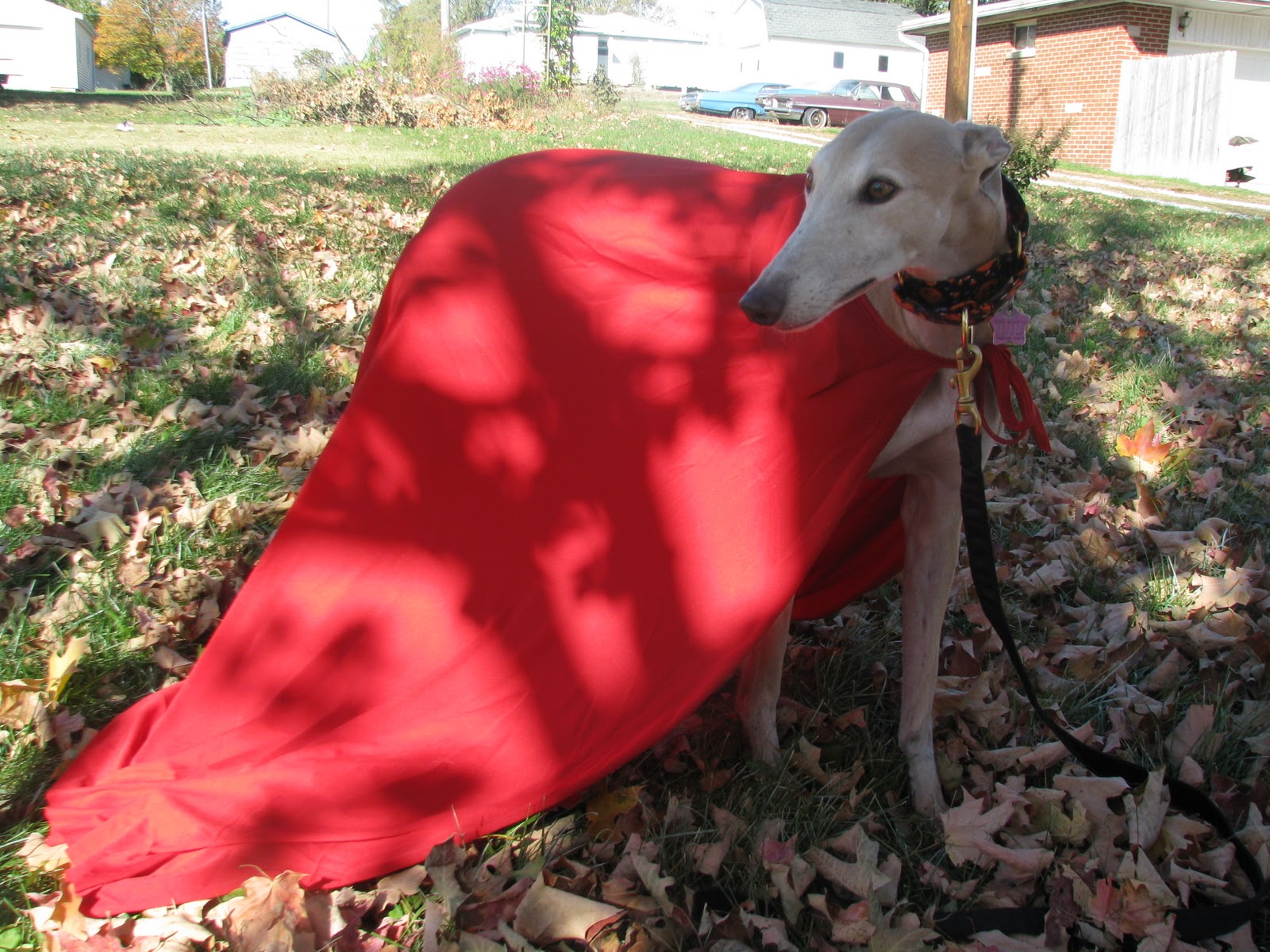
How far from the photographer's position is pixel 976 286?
7.02ft

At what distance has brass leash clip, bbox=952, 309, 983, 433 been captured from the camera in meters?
2.16

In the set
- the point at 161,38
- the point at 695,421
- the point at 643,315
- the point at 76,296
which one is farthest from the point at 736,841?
the point at 161,38

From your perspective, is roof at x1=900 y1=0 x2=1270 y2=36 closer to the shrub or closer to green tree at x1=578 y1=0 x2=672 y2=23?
the shrub

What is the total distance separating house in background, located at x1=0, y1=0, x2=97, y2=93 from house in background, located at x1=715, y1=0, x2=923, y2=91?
34.7m

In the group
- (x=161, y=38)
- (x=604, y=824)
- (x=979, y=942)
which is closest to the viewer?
(x=979, y=942)

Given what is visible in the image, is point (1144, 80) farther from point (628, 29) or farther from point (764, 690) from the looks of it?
point (628, 29)

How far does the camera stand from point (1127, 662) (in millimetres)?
3066

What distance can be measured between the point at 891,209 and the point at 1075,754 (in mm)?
1388

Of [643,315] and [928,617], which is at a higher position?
[643,315]

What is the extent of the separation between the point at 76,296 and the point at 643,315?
4.35 metres

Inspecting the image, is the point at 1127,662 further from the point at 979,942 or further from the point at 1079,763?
the point at 979,942

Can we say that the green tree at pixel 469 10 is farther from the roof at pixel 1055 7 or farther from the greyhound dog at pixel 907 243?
the greyhound dog at pixel 907 243

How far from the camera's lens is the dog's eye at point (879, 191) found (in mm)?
2055

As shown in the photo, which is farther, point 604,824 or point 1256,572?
point 1256,572
